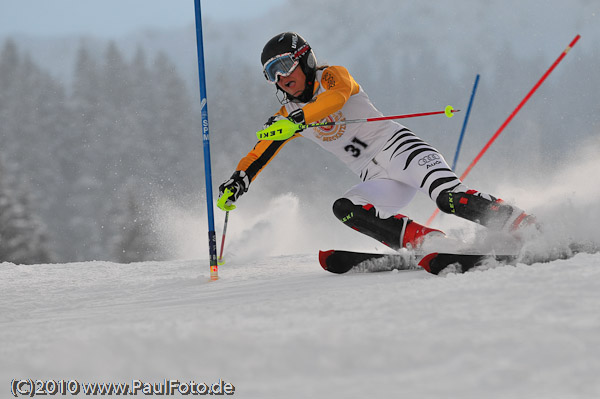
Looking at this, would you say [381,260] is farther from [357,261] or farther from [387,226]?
[387,226]

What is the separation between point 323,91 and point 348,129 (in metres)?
0.26

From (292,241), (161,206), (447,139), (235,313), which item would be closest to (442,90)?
(447,139)

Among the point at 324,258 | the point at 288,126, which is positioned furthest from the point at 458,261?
the point at 288,126

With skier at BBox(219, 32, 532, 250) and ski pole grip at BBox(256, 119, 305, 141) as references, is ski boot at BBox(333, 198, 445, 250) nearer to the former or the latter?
skier at BBox(219, 32, 532, 250)

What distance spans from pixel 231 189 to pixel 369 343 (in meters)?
2.38

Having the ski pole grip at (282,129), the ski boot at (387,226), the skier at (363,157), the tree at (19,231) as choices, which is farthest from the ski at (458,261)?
the tree at (19,231)

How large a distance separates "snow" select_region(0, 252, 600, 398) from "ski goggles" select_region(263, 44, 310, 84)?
176cm

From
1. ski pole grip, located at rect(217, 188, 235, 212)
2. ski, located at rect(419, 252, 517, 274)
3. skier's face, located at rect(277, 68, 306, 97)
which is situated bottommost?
ski, located at rect(419, 252, 517, 274)

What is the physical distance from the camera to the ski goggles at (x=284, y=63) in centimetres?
294

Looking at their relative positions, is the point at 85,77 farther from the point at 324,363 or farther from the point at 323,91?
the point at 324,363

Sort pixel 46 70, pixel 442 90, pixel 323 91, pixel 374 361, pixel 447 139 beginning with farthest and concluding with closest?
pixel 442 90 < pixel 447 139 < pixel 46 70 < pixel 323 91 < pixel 374 361

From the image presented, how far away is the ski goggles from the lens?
2.94 meters

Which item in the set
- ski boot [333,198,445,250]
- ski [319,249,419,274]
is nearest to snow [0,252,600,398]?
ski [319,249,419,274]

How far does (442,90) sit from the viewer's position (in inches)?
1355
